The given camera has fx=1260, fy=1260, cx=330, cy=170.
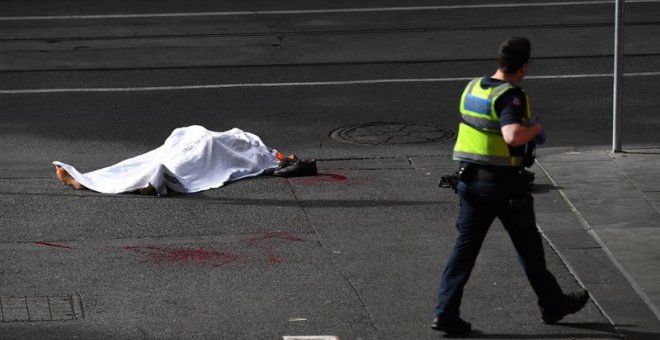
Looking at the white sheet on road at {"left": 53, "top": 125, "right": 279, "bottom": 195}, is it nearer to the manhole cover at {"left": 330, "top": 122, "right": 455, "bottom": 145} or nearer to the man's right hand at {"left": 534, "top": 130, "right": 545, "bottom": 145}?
the manhole cover at {"left": 330, "top": 122, "right": 455, "bottom": 145}

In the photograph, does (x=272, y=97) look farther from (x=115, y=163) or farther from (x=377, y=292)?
(x=377, y=292)

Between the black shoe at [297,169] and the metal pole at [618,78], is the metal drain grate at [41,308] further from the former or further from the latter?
the metal pole at [618,78]

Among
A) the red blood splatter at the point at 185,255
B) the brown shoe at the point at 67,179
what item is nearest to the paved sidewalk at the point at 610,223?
the red blood splatter at the point at 185,255

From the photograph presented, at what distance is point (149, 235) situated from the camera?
984cm

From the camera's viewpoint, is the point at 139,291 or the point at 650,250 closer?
the point at 139,291

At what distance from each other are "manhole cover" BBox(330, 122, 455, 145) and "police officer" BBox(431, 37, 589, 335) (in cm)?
534

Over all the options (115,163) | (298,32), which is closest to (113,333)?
(115,163)

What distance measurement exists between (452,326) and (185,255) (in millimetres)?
2547

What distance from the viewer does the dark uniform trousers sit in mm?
7379

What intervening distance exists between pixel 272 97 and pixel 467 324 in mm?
7683

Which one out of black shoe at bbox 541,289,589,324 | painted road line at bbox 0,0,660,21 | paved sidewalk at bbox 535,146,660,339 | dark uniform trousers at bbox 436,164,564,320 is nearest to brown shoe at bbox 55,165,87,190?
paved sidewalk at bbox 535,146,660,339

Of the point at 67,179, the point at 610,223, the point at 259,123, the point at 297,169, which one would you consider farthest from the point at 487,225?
the point at 259,123

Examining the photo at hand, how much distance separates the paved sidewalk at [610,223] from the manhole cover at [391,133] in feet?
4.44

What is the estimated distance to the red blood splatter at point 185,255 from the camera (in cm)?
912
